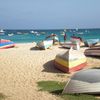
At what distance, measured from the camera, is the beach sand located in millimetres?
15786

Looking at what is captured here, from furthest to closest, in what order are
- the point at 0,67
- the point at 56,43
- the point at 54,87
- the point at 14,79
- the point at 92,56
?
the point at 56,43, the point at 92,56, the point at 0,67, the point at 14,79, the point at 54,87

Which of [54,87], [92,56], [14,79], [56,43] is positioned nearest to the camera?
[54,87]

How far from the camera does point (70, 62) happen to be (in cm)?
2203

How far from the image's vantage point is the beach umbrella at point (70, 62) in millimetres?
21953

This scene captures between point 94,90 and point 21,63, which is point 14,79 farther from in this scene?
point 94,90

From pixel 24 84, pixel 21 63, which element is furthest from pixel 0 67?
pixel 24 84

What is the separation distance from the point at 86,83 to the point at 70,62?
7129 millimetres

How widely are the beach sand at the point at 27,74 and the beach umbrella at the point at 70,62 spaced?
0.44 metres

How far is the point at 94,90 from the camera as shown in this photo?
14.9 m

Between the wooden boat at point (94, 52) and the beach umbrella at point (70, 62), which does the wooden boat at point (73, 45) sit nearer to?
the wooden boat at point (94, 52)

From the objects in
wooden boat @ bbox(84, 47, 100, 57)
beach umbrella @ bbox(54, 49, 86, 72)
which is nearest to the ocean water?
wooden boat @ bbox(84, 47, 100, 57)

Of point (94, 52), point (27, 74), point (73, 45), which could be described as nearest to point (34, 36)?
point (73, 45)

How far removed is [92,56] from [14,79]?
9.42 metres

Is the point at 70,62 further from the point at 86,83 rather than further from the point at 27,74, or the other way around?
the point at 86,83
